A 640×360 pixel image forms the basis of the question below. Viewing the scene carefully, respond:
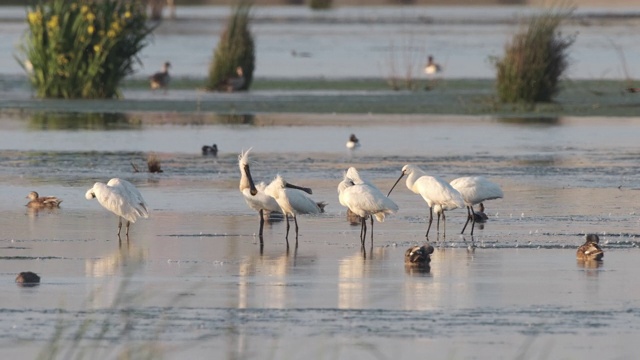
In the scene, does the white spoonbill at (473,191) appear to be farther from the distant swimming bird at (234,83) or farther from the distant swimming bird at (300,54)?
the distant swimming bird at (300,54)

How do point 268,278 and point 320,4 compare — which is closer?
point 268,278

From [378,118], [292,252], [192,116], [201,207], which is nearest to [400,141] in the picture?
[378,118]

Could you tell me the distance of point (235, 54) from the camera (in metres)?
36.2

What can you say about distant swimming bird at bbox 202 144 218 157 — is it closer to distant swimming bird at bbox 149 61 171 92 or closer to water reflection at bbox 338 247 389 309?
water reflection at bbox 338 247 389 309

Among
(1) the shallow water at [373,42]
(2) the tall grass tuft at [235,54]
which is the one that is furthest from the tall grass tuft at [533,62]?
(2) the tall grass tuft at [235,54]

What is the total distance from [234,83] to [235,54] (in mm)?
950

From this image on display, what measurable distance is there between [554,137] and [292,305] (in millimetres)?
14967

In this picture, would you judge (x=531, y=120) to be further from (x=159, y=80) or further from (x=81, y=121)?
(x=159, y=80)

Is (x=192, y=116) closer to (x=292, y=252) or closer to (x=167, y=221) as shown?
(x=167, y=221)

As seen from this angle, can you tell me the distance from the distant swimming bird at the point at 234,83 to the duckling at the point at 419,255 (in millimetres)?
22930

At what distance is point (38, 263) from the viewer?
1277 centimetres

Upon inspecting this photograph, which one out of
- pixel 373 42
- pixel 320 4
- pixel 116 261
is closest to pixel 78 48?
pixel 116 261

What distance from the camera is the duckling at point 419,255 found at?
12570 millimetres

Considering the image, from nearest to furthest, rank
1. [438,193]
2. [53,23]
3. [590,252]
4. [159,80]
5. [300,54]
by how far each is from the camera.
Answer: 1. [590,252]
2. [438,193]
3. [53,23]
4. [159,80]
5. [300,54]
